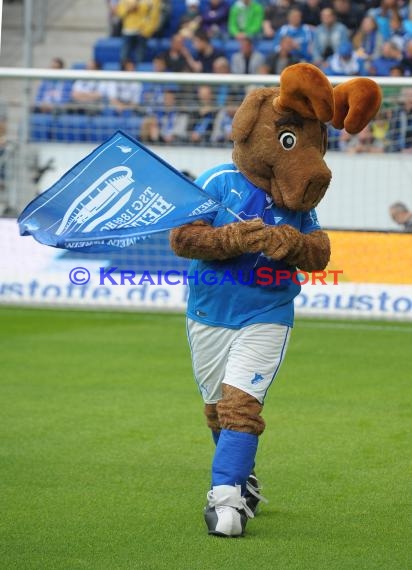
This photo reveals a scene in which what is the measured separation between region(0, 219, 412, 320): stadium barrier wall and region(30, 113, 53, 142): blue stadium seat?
4.71ft

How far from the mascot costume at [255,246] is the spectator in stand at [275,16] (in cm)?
1334

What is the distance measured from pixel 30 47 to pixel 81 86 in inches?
101

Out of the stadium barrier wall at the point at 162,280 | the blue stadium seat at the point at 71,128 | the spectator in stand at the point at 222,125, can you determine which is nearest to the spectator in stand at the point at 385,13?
the spectator in stand at the point at 222,125

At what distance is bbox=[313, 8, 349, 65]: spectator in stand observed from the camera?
56.2 feet

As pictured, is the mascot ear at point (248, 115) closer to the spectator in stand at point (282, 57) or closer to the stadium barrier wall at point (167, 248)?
the stadium barrier wall at point (167, 248)

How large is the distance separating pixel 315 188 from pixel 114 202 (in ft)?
2.89

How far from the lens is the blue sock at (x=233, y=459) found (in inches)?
185

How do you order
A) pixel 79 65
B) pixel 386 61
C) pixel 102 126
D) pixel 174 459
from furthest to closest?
pixel 79 65 → pixel 386 61 → pixel 102 126 → pixel 174 459

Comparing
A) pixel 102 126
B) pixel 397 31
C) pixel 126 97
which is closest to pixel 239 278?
pixel 102 126

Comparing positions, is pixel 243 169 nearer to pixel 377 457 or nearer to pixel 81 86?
pixel 377 457

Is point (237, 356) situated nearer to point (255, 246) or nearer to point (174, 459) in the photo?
point (255, 246)

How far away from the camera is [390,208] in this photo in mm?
13211

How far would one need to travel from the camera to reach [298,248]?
482 cm

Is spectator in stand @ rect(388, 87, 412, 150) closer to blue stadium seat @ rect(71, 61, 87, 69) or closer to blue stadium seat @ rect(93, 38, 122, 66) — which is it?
blue stadium seat @ rect(93, 38, 122, 66)
